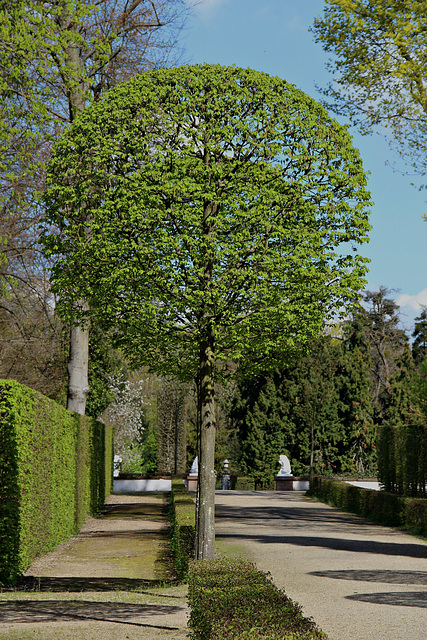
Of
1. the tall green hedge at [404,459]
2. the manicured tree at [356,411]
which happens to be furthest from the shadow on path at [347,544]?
the manicured tree at [356,411]

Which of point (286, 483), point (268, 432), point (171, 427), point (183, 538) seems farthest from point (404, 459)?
point (171, 427)

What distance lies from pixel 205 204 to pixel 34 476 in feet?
16.0

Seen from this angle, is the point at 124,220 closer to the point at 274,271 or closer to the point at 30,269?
the point at 274,271

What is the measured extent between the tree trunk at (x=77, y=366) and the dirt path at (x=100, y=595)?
3129mm

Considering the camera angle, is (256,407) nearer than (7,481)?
No

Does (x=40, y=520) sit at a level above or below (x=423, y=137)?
below

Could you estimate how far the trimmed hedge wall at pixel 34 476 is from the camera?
30.8 feet

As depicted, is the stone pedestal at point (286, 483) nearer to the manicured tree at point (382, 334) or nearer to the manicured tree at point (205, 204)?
the manicured tree at point (382, 334)

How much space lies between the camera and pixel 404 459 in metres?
18.3

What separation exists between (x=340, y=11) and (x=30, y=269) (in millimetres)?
9380

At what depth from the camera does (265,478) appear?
3859 cm

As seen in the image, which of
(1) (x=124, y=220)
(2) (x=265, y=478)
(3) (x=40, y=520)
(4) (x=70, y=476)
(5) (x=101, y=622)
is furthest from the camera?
(2) (x=265, y=478)

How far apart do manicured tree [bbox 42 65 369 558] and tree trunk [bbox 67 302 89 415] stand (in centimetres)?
595

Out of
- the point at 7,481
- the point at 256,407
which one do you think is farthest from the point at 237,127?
the point at 256,407
